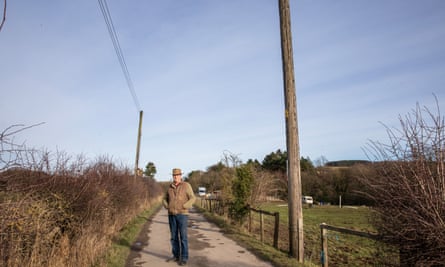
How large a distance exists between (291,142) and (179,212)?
121 inches

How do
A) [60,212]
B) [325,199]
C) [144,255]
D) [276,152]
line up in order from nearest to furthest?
[60,212] < [144,255] < [325,199] < [276,152]

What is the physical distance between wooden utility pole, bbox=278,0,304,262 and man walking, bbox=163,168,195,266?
2.38 metres

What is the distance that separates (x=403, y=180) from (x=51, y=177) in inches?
239

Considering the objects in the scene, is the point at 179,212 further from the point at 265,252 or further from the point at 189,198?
the point at 265,252

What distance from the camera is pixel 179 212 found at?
7.27 meters

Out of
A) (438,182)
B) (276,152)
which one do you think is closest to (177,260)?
(438,182)

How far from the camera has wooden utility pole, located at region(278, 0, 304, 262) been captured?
7.66 m

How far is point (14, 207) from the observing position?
3994 millimetres

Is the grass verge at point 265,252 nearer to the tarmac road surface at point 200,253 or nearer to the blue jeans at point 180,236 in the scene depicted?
the tarmac road surface at point 200,253

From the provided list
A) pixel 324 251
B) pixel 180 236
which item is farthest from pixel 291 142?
pixel 180 236

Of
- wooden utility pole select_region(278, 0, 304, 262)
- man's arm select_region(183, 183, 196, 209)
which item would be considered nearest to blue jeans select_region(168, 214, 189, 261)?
man's arm select_region(183, 183, 196, 209)

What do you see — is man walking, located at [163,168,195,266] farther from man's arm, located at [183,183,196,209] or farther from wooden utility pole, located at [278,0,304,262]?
wooden utility pole, located at [278,0,304,262]

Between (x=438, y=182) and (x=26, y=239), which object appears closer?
(x=438, y=182)

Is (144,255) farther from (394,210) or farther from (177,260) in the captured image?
(394,210)
